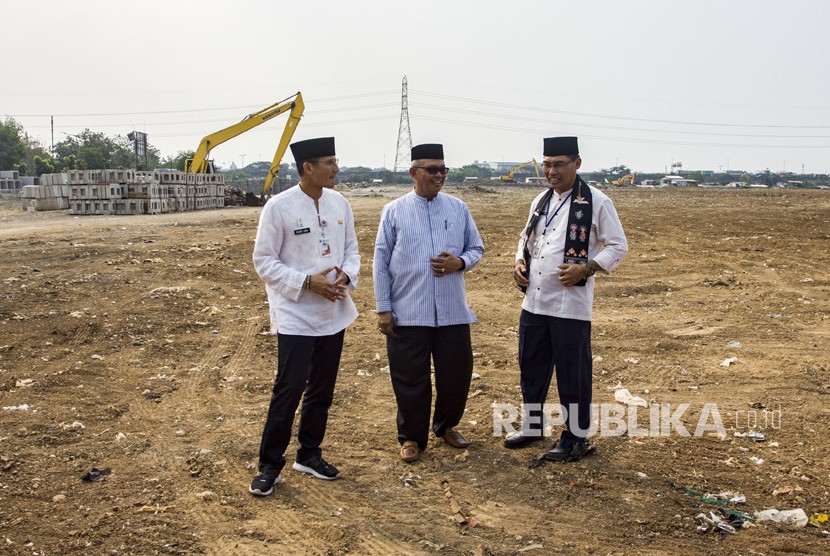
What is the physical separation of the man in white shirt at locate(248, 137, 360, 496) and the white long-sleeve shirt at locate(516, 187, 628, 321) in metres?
1.13

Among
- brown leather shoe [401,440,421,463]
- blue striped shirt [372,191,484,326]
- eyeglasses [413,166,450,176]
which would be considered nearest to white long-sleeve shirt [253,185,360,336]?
blue striped shirt [372,191,484,326]

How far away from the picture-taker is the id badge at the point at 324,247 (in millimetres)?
4277

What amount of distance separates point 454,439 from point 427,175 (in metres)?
1.66

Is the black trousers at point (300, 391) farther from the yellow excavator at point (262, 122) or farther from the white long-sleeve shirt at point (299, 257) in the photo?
the yellow excavator at point (262, 122)

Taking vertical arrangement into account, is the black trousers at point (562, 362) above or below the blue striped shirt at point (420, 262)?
below

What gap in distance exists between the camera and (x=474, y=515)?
13.1 ft

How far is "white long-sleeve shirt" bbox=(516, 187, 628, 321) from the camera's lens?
4512 millimetres

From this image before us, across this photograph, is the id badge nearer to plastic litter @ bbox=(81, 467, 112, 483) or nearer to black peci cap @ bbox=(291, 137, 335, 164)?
black peci cap @ bbox=(291, 137, 335, 164)

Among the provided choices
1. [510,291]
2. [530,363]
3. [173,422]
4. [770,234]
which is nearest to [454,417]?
[530,363]

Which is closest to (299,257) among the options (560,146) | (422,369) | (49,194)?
(422,369)

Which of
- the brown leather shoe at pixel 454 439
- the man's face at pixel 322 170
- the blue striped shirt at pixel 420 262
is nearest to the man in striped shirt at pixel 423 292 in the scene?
the blue striped shirt at pixel 420 262

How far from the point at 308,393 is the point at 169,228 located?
1350cm

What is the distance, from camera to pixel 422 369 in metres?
4.67

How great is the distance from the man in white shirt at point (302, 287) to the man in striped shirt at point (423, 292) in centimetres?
39
